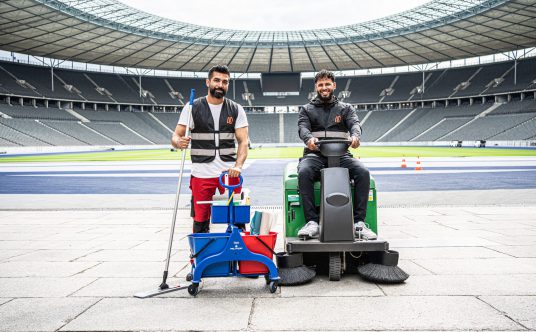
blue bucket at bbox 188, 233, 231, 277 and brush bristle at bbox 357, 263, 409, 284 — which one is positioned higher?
blue bucket at bbox 188, 233, 231, 277

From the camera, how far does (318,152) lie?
14.6 feet

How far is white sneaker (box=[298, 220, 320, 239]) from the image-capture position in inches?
153

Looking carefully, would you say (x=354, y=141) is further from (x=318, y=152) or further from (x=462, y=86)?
(x=462, y=86)

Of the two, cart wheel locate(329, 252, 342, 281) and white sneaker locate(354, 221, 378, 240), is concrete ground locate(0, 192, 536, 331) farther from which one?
white sneaker locate(354, 221, 378, 240)

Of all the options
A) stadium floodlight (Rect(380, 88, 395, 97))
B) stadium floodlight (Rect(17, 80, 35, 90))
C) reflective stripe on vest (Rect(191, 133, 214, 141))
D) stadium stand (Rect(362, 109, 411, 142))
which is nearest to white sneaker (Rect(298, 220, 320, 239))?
reflective stripe on vest (Rect(191, 133, 214, 141))

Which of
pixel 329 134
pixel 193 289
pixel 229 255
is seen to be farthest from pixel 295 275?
pixel 329 134

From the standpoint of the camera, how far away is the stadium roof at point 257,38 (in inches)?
1491

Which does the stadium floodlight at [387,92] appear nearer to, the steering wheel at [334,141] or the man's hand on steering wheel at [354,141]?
the man's hand on steering wheel at [354,141]

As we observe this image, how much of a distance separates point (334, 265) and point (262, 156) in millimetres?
27575

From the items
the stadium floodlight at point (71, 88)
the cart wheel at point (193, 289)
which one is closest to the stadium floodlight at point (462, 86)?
the stadium floodlight at point (71, 88)

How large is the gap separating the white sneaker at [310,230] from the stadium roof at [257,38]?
125ft

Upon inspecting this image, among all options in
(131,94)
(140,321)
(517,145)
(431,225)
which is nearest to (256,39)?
(131,94)

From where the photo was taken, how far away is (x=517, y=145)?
43.2 m

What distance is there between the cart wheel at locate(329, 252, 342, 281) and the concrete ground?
9 centimetres
